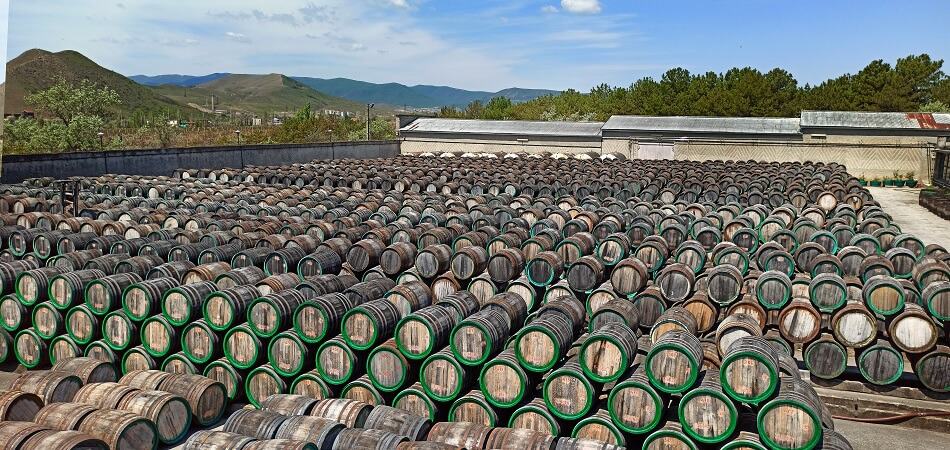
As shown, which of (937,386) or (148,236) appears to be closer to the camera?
(937,386)

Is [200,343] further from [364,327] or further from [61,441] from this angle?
[61,441]

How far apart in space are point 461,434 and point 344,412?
1.53m

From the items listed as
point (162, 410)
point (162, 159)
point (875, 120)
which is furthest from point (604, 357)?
point (875, 120)

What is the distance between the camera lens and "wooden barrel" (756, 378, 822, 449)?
786cm

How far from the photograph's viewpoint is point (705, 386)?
8500mm

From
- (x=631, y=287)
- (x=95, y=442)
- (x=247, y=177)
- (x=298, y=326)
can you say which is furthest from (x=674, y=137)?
(x=95, y=442)

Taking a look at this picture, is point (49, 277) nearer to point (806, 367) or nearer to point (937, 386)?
point (806, 367)

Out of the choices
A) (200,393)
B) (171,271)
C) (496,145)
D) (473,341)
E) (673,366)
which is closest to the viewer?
(673,366)

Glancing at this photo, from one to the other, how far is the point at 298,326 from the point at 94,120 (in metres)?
40.8

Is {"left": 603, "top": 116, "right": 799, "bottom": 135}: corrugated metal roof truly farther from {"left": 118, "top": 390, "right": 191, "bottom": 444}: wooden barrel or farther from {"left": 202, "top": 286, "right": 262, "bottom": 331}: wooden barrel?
{"left": 118, "top": 390, "right": 191, "bottom": 444}: wooden barrel

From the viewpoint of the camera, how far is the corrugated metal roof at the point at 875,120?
47.4 metres

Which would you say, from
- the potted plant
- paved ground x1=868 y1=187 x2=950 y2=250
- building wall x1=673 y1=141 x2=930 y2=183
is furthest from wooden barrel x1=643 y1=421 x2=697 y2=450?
the potted plant

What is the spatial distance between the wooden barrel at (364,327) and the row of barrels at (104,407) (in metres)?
2.01

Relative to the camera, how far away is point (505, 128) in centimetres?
5684
